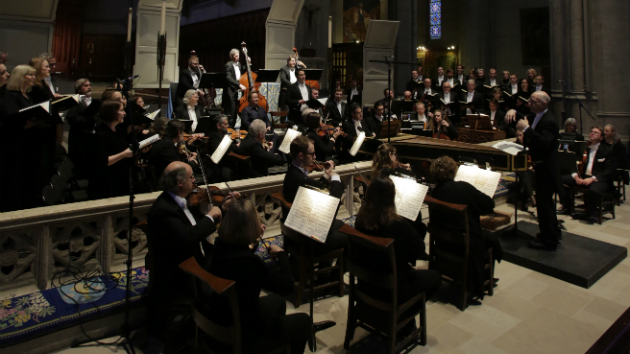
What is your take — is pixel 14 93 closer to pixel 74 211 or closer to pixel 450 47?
pixel 74 211

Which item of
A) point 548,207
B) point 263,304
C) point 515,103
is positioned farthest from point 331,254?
point 515,103

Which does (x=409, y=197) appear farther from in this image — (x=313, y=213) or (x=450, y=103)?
(x=450, y=103)

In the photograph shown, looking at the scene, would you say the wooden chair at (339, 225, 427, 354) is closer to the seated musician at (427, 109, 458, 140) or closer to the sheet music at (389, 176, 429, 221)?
the sheet music at (389, 176, 429, 221)

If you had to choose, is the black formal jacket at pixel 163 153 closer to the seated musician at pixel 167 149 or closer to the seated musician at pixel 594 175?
the seated musician at pixel 167 149

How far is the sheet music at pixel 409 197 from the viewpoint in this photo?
366 cm

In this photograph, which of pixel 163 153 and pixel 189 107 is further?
pixel 189 107

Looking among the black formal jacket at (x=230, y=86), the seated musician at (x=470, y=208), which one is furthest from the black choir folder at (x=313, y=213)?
the black formal jacket at (x=230, y=86)

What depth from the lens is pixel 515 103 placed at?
10445mm

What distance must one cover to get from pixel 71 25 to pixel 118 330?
53.1 ft

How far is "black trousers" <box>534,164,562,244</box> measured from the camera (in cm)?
501

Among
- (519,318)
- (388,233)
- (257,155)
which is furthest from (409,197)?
(257,155)

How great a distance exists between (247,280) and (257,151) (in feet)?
11.2

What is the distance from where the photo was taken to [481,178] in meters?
4.31

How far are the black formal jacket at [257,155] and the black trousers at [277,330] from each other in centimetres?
306
